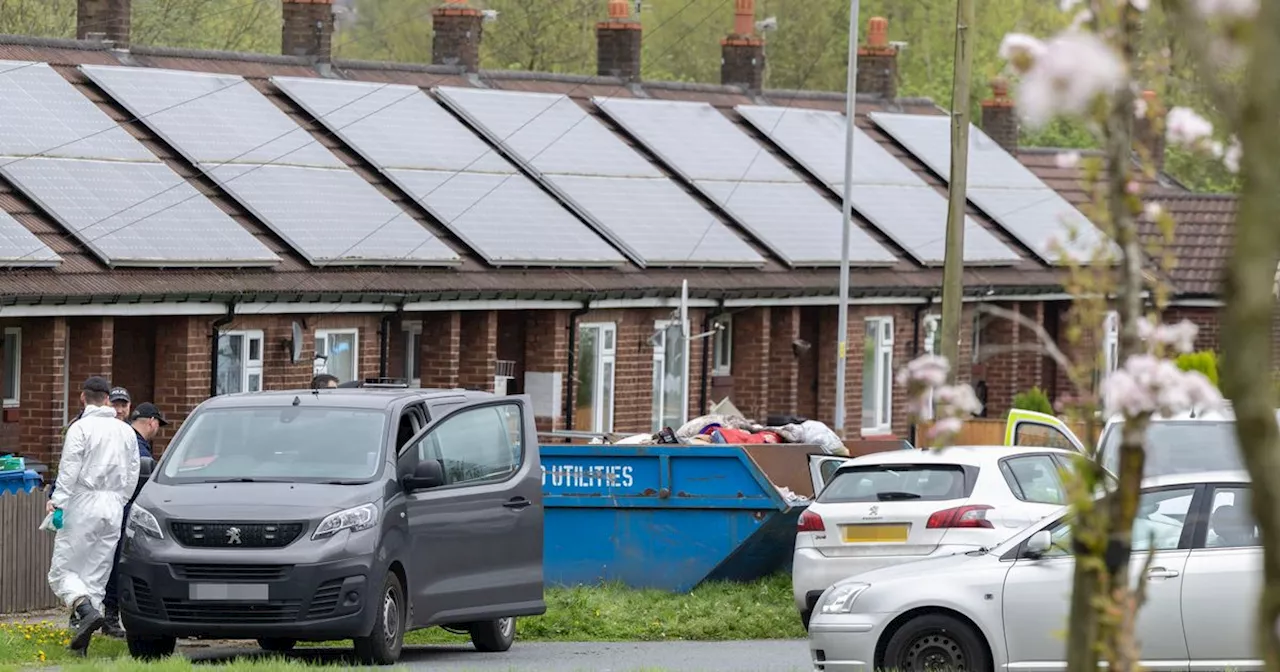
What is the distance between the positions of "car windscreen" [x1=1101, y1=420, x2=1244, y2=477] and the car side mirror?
662cm

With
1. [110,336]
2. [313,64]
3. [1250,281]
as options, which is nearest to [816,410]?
[313,64]

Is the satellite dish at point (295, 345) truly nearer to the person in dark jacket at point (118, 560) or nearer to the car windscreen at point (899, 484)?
the person in dark jacket at point (118, 560)

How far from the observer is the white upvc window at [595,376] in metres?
31.1

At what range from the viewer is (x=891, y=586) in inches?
561

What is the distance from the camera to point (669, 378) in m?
33.2

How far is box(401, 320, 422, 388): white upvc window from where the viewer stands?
95.0 feet

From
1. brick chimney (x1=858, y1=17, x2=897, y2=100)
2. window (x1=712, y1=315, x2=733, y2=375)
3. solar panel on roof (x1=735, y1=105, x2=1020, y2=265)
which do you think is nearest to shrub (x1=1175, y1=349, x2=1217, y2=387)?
solar panel on roof (x1=735, y1=105, x2=1020, y2=265)

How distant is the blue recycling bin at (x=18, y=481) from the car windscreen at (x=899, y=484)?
6.44 m

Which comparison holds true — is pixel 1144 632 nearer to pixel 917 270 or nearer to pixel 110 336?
pixel 110 336

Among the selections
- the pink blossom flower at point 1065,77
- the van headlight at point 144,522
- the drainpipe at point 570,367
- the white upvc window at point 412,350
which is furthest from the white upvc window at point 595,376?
the pink blossom flower at point 1065,77

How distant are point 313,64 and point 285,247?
24.0 ft

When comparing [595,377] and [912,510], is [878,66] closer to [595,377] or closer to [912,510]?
[595,377]

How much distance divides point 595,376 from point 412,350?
3149 millimetres

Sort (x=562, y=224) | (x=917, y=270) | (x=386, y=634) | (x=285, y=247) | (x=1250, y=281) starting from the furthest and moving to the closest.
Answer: (x=917, y=270) → (x=562, y=224) → (x=285, y=247) → (x=386, y=634) → (x=1250, y=281)
